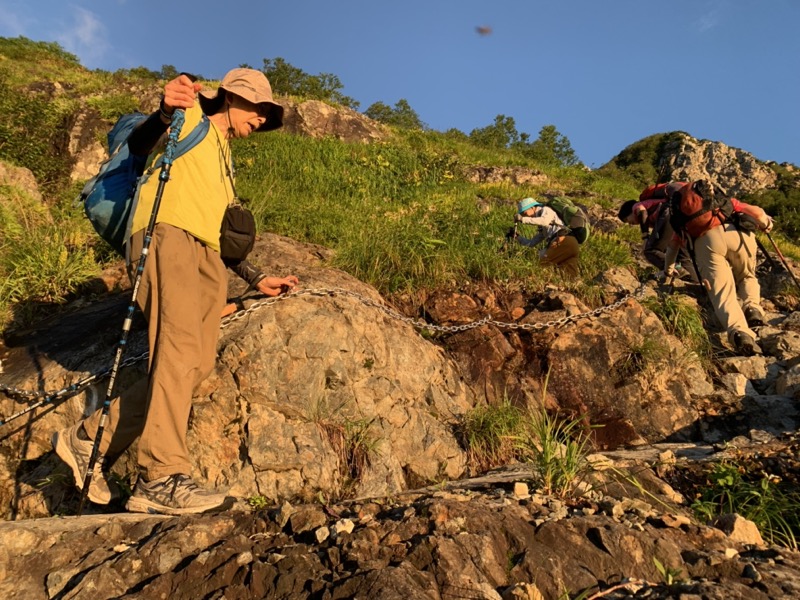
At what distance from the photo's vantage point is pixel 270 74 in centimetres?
3634

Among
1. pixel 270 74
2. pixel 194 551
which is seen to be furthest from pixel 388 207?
pixel 270 74

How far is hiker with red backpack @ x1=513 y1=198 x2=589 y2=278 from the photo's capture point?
788 cm

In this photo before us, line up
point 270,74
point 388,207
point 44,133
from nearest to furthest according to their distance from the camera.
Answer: point 388,207
point 44,133
point 270,74

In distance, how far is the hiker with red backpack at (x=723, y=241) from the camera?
7.02 meters

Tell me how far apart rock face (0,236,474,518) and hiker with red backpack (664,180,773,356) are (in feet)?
12.8

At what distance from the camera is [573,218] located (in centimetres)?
832

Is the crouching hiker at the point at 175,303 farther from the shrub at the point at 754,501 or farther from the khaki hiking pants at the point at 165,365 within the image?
the shrub at the point at 754,501

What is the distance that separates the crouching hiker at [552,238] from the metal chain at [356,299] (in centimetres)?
104

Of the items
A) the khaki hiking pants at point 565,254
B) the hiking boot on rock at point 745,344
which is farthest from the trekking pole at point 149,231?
the hiking boot on rock at point 745,344

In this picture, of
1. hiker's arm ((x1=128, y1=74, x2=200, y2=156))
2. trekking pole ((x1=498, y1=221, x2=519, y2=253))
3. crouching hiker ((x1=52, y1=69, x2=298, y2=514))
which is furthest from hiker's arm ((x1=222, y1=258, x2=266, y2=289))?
trekking pole ((x1=498, y1=221, x2=519, y2=253))

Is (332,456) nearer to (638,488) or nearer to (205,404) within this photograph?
(205,404)

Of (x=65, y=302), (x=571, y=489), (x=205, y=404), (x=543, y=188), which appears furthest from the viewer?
(x=543, y=188)

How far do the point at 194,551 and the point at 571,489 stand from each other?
191 cm

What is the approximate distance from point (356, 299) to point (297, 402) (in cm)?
119
